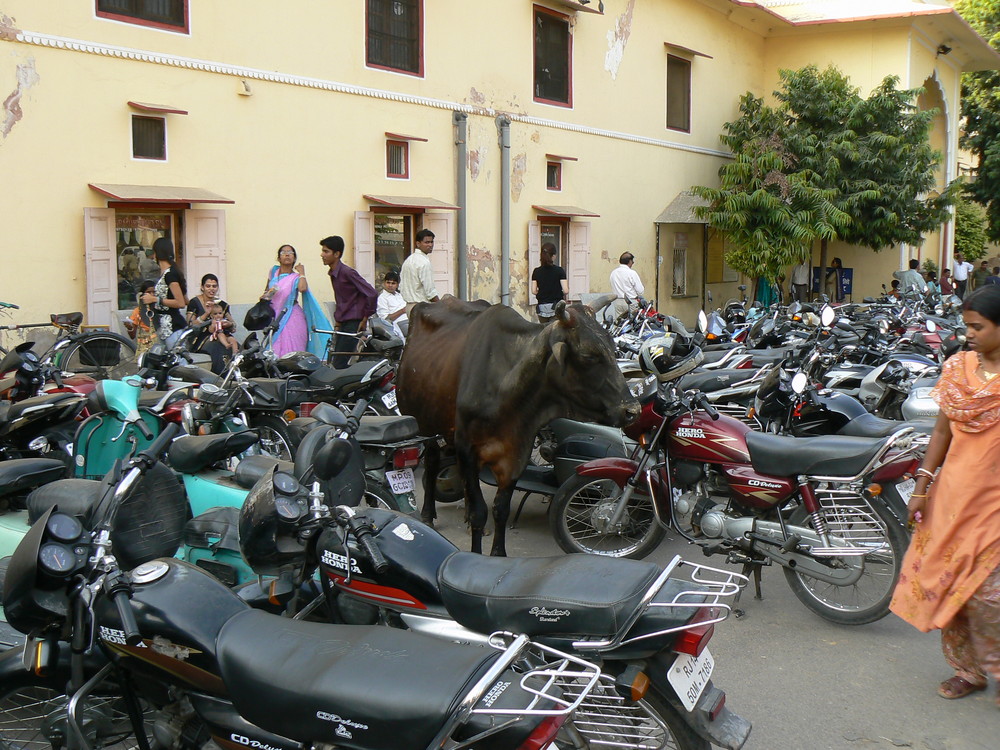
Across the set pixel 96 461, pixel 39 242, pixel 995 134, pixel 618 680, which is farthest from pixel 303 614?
pixel 995 134

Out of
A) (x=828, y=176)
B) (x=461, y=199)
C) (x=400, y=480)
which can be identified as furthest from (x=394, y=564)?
(x=828, y=176)

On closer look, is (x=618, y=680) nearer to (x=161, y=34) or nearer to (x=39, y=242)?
(x=39, y=242)

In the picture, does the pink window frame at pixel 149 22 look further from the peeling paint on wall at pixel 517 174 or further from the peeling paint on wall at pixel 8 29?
the peeling paint on wall at pixel 517 174

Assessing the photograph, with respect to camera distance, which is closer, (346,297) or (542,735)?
(542,735)

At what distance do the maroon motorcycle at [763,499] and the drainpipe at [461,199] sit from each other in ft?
31.5

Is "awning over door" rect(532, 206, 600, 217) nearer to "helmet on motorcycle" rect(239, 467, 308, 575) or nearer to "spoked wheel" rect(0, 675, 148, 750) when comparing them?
"helmet on motorcycle" rect(239, 467, 308, 575)

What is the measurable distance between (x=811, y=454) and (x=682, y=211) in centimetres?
1632

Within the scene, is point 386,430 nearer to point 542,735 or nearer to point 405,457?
point 405,457

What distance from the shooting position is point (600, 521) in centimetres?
581

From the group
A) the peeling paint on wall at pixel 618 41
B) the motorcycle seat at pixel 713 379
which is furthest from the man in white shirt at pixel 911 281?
the motorcycle seat at pixel 713 379

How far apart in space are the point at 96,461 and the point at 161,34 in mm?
6628

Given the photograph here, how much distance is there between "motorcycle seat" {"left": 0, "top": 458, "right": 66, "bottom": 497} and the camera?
14.6 ft

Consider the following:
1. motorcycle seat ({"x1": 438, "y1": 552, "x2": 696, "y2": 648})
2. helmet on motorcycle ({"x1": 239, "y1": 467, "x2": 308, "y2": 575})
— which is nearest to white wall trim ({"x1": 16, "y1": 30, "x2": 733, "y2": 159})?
helmet on motorcycle ({"x1": 239, "y1": 467, "x2": 308, "y2": 575})

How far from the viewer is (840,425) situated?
24.0ft
